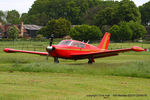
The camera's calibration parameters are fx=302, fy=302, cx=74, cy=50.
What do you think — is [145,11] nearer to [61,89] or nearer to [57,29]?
[57,29]

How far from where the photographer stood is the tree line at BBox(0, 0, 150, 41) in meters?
89.1

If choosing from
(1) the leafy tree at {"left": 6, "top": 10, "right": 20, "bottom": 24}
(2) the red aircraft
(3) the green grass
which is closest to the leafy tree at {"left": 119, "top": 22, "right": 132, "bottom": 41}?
(2) the red aircraft

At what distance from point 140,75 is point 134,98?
6.04 m

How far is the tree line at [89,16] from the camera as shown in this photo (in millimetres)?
89062

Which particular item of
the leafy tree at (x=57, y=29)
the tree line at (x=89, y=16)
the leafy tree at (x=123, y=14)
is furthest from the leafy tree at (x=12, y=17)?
the leafy tree at (x=123, y=14)

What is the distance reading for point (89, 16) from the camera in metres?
141

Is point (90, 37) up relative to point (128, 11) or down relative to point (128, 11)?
down

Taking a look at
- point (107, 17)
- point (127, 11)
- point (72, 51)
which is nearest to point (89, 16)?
point (107, 17)

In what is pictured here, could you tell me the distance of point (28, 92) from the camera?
980 cm

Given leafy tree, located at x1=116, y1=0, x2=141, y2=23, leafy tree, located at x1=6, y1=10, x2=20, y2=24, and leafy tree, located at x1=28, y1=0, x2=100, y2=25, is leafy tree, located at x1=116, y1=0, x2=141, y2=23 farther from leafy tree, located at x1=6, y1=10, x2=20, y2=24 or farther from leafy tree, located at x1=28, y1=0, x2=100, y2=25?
leafy tree, located at x1=6, y1=10, x2=20, y2=24

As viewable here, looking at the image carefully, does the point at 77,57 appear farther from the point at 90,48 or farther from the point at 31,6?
the point at 31,6

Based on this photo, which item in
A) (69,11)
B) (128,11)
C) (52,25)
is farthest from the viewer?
(69,11)

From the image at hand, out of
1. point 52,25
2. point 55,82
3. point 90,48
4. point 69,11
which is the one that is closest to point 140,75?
point 55,82

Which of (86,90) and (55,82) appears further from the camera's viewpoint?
(55,82)
